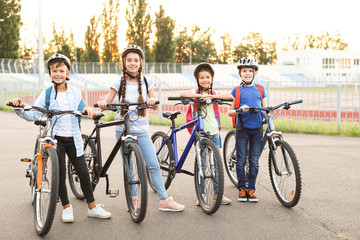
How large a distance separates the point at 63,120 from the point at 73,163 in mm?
449

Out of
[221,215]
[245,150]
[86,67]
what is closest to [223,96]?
[245,150]

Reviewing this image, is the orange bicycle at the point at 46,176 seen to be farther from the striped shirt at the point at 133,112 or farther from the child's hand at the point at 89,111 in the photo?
the striped shirt at the point at 133,112

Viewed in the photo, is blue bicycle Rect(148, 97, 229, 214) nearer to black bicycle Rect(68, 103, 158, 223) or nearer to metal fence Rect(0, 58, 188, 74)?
black bicycle Rect(68, 103, 158, 223)

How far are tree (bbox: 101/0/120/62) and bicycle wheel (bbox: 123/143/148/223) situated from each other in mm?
59486

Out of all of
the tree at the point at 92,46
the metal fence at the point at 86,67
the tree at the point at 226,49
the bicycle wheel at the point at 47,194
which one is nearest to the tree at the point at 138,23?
the tree at the point at 92,46

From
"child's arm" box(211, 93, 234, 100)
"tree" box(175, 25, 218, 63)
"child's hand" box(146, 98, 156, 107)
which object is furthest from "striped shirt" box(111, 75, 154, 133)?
"tree" box(175, 25, 218, 63)

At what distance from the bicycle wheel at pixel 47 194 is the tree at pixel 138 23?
62977mm

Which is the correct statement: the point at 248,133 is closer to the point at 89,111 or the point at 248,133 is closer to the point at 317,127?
the point at 89,111

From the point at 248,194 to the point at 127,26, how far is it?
6410cm

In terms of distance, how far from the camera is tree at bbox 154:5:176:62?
67688 mm

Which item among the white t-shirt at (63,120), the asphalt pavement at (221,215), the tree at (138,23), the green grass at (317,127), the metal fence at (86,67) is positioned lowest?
the asphalt pavement at (221,215)

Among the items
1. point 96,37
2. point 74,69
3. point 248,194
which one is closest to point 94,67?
point 74,69

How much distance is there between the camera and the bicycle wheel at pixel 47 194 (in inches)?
142

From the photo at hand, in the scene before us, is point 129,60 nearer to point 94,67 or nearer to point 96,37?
point 94,67
